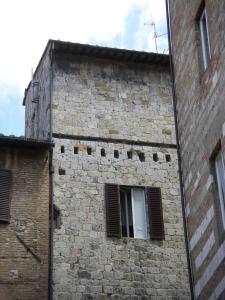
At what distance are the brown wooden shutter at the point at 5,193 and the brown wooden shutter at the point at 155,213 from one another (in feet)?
11.7

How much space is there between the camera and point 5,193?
16781 mm

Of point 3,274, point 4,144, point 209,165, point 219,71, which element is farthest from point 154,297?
point 219,71

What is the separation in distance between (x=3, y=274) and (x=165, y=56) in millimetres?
7858

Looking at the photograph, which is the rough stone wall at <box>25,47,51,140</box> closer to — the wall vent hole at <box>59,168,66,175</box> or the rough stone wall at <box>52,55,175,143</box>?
the rough stone wall at <box>52,55,175,143</box>

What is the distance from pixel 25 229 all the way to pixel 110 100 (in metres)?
4.80

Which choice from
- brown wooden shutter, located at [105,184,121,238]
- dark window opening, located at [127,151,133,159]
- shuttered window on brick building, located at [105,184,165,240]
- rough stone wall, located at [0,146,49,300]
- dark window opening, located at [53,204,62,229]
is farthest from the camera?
dark window opening, located at [127,151,133,159]

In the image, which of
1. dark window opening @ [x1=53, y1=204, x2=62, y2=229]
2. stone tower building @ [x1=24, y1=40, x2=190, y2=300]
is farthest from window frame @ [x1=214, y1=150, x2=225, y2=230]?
dark window opening @ [x1=53, y1=204, x2=62, y2=229]

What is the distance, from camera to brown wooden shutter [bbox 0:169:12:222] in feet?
54.0

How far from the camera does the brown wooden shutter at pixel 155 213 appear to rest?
1786 cm

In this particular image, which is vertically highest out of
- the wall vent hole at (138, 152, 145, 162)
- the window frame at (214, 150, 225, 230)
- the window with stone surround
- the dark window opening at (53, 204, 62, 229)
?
the wall vent hole at (138, 152, 145, 162)

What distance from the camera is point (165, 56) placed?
20203 millimetres

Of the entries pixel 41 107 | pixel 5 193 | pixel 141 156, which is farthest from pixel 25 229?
pixel 41 107

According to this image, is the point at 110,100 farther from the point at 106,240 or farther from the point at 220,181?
the point at 220,181

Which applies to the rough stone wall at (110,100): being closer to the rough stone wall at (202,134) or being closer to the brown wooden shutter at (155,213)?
the brown wooden shutter at (155,213)
